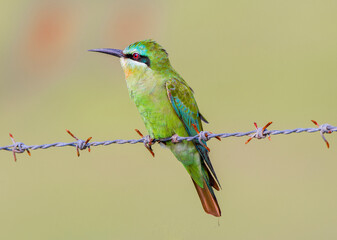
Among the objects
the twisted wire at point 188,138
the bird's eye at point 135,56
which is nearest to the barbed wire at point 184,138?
the twisted wire at point 188,138

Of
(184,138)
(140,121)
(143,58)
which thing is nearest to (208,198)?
(184,138)

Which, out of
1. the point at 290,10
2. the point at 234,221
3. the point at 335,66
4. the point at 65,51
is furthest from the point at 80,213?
the point at 290,10

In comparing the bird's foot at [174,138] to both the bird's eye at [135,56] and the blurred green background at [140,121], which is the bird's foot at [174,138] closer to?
the bird's eye at [135,56]

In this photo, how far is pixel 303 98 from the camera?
475 inches

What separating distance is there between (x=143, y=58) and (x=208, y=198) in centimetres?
107

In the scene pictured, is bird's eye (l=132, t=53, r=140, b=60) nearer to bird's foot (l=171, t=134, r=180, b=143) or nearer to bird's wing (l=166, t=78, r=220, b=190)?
bird's wing (l=166, t=78, r=220, b=190)

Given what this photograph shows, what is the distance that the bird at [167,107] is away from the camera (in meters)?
4.43

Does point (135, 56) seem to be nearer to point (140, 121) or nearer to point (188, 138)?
point (188, 138)

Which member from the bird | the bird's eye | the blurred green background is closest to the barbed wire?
the bird

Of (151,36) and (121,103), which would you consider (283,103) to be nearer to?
(121,103)

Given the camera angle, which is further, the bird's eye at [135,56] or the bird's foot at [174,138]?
the bird's eye at [135,56]

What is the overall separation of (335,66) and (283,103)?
89.6 inches

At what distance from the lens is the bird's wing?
14.5ft

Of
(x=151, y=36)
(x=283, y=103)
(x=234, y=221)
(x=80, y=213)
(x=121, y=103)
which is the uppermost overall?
(x=151, y=36)
